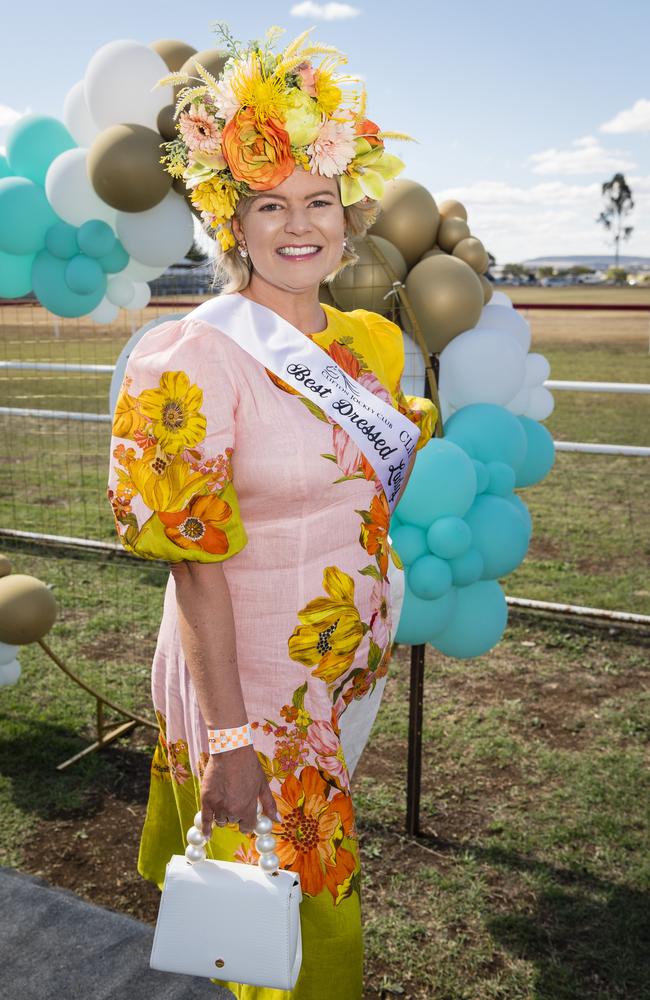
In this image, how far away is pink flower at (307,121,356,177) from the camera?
5.57 ft

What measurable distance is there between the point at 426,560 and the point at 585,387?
291 centimetres

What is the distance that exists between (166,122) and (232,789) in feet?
6.95

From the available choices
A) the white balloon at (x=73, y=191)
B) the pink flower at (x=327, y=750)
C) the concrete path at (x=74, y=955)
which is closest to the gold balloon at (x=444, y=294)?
the white balloon at (x=73, y=191)

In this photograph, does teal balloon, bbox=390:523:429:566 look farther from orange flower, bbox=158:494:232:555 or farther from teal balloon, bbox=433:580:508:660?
orange flower, bbox=158:494:232:555

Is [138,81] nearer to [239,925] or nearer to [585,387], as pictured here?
[239,925]

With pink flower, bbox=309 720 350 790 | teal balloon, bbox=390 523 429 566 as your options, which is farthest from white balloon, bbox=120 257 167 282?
pink flower, bbox=309 720 350 790

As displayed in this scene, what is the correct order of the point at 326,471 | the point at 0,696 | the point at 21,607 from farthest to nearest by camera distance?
the point at 0,696 → the point at 21,607 → the point at 326,471

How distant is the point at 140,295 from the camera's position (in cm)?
369

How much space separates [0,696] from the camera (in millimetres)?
4145

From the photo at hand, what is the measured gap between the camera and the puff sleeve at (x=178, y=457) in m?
1.50

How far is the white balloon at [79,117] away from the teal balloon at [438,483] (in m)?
1.67

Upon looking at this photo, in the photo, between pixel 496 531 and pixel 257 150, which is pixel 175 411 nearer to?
pixel 257 150

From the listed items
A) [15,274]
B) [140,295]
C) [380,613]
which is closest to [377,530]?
[380,613]

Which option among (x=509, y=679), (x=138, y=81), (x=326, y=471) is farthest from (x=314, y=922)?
(x=509, y=679)
